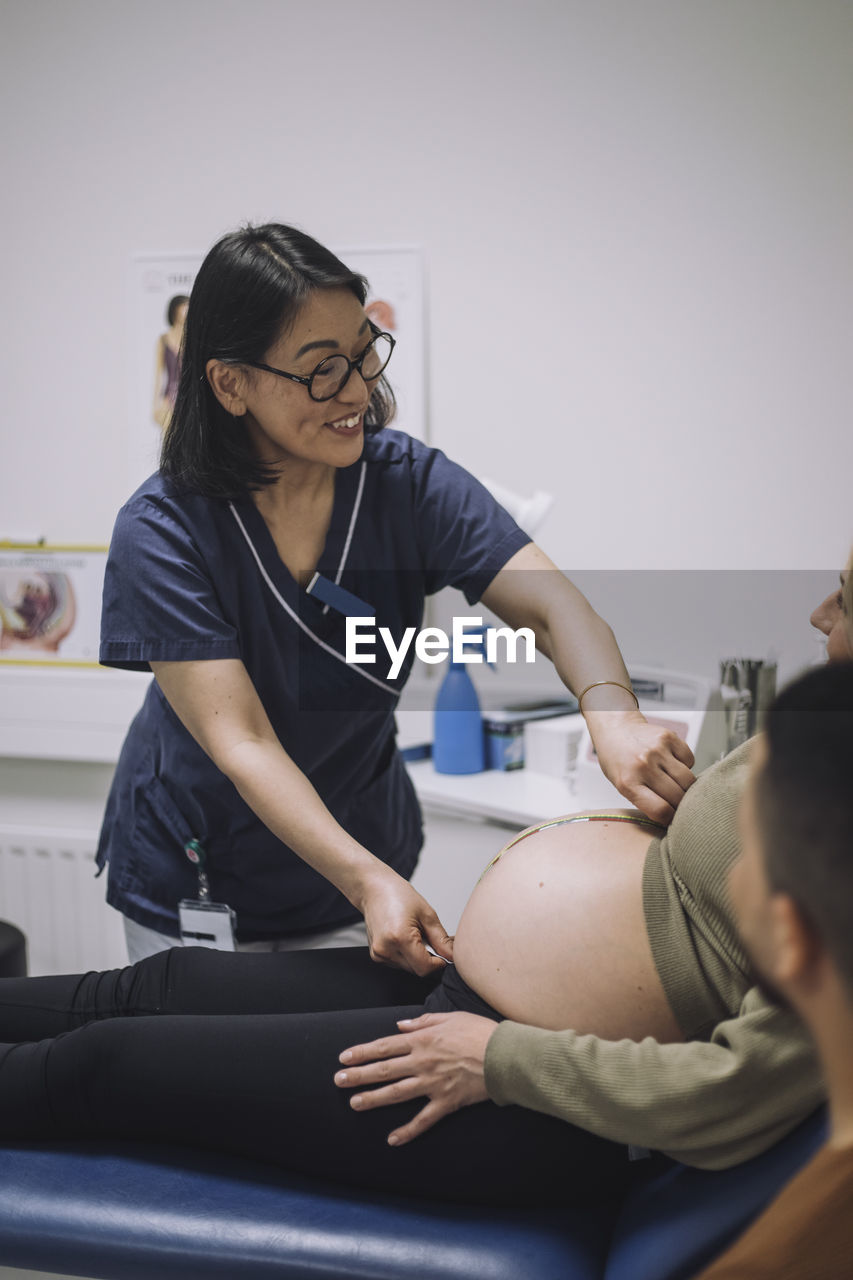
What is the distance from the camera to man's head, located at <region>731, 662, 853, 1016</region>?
595mm

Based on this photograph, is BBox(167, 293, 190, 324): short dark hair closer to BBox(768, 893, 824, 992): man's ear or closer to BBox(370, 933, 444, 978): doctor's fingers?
BBox(370, 933, 444, 978): doctor's fingers

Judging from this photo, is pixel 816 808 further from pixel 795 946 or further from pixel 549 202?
pixel 549 202

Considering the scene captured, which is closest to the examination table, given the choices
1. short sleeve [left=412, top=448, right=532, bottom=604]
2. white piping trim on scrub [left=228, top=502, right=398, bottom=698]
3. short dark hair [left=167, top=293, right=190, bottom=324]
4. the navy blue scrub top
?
the navy blue scrub top

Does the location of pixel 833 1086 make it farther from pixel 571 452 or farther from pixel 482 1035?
pixel 571 452

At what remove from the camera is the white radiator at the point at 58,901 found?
2.54 metres

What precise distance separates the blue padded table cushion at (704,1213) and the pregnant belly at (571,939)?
0.13 meters

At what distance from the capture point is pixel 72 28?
8.27 feet

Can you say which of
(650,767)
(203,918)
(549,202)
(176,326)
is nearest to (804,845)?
(650,767)

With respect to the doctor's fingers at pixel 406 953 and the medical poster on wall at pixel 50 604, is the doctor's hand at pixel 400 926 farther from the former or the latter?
the medical poster on wall at pixel 50 604

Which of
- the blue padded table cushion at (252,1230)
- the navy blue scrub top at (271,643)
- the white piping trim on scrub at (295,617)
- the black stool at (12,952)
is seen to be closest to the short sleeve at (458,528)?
the navy blue scrub top at (271,643)

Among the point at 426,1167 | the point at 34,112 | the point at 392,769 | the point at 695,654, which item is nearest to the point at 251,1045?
the point at 426,1167

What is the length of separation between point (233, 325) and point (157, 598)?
1.06 ft

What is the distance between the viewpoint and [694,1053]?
90 cm

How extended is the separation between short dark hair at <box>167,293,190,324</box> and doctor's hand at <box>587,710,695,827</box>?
1777 millimetres
